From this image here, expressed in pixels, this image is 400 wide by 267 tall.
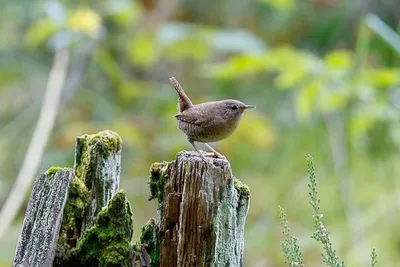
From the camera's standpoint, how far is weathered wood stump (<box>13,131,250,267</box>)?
1.82m

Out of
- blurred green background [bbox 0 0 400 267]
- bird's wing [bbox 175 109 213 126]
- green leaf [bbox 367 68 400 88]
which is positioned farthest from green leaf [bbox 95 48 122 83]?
bird's wing [bbox 175 109 213 126]

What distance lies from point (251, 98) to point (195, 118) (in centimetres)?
435

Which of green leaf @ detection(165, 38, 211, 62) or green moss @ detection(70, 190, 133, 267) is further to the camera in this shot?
green leaf @ detection(165, 38, 211, 62)

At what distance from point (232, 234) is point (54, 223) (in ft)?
1.67

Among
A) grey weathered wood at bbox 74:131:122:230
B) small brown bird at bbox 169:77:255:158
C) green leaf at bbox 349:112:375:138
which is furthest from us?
green leaf at bbox 349:112:375:138

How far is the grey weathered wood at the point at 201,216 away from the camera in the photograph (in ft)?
5.98

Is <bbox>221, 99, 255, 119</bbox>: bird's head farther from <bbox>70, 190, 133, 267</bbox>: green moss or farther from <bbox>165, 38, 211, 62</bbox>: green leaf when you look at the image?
<bbox>165, 38, 211, 62</bbox>: green leaf

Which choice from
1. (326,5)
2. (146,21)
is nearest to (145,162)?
(146,21)

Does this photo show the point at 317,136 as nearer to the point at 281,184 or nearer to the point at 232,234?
the point at 281,184

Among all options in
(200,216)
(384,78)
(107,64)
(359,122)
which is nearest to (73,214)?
(200,216)

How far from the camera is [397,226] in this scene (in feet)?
17.3

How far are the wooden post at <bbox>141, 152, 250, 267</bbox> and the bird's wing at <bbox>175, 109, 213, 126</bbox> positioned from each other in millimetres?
405

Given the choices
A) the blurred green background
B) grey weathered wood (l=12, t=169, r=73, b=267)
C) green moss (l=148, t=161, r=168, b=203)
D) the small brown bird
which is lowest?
grey weathered wood (l=12, t=169, r=73, b=267)

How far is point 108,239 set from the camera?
1.93 m
